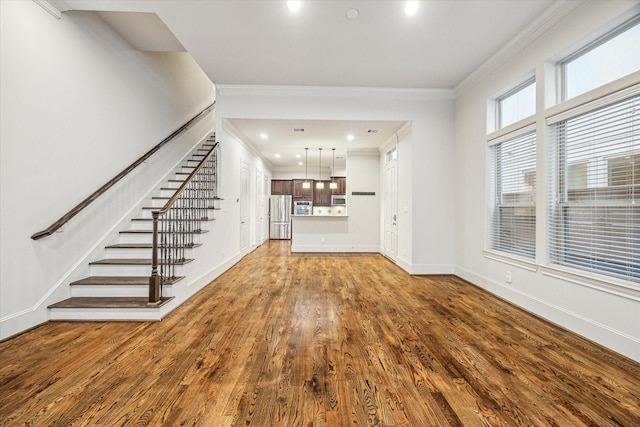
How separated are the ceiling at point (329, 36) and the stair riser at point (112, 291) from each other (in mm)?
2917

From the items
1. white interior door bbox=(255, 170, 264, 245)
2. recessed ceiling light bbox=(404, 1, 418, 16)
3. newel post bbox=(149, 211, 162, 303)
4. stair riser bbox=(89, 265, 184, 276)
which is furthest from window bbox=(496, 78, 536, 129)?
white interior door bbox=(255, 170, 264, 245)

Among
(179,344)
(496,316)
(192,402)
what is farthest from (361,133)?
(192,402)

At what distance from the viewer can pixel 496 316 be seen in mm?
2871

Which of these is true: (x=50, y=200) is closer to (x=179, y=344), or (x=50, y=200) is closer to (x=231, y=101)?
(x=179, y=344)

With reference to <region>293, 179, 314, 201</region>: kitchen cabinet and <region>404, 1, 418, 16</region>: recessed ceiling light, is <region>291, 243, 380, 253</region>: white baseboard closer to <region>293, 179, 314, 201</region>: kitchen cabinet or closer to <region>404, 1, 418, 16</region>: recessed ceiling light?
<region>293, 179, 314, 201</region>: kitchen cabinet

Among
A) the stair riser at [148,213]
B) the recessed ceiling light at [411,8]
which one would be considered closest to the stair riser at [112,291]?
the stair riser at [148,213]

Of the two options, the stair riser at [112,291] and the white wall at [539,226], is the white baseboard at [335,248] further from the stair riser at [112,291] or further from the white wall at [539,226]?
the stair riser at [112,291]

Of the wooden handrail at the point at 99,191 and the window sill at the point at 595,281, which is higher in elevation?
the wooden handrail at the point at 99,191

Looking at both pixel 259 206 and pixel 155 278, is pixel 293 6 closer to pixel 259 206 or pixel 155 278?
pixel 155 278

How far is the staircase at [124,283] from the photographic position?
2.72 meters

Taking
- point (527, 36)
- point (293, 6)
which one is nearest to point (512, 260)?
point (527, 36)

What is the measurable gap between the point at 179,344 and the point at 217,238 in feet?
7.92

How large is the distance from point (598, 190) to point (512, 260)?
1.21 metres

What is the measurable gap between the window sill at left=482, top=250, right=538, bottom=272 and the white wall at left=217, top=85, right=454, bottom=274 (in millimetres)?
971
